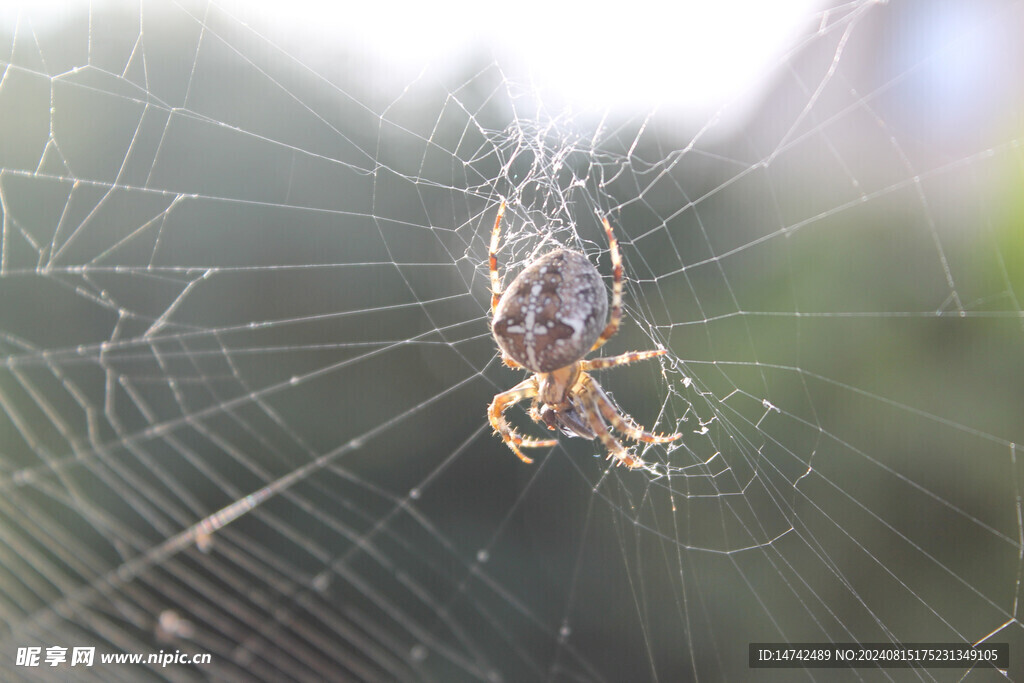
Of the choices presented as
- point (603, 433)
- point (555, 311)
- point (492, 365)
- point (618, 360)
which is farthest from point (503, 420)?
point (492, 365)

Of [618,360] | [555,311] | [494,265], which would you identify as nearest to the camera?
[555,311]

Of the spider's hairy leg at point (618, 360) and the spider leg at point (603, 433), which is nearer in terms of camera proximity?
the spider's hairy leg at point (618, 360)

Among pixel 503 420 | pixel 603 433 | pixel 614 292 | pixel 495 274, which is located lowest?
pixel 603 433

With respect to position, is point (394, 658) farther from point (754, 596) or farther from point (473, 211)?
point (473, 211)

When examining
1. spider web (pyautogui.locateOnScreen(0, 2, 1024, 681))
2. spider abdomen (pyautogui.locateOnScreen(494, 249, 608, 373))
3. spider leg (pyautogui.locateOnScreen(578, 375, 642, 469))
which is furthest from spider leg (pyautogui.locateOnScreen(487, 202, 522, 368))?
spider leg (pyautogui.locateOnScreen(578, 375, 642, 469))

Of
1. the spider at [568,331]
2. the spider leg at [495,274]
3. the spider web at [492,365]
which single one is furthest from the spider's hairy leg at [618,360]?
the spider web at [492,365]

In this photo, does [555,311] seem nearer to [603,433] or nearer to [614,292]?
[614,292]

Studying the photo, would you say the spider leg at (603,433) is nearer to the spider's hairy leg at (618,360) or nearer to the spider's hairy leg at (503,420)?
the spider's hairy leg at (618,360)

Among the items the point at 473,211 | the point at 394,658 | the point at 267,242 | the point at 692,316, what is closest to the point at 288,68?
the point at 267,242
